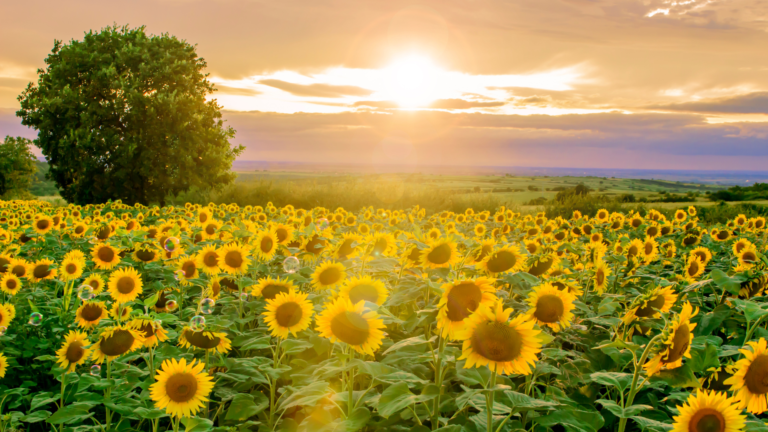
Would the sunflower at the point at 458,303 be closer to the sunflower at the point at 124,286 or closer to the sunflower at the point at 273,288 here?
the sunflower at the point at 273,288

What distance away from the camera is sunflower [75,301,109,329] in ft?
11.1


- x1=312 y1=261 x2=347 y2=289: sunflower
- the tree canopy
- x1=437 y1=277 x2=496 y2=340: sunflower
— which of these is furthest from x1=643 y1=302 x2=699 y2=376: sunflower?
the tree canopy

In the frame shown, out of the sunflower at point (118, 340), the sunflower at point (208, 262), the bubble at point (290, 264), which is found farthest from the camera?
the sunflower at point (208, 262)

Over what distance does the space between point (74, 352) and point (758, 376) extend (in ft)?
12.9

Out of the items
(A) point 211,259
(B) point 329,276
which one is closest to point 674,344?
(B) point 329,276

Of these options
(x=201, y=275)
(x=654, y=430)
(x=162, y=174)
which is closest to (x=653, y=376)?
(x=654, y=430)

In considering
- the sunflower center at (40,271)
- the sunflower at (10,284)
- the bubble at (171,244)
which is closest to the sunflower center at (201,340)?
the bubble at (171,244)

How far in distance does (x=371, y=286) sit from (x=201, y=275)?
9.40 feet

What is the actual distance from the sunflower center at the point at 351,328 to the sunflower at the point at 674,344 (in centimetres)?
130

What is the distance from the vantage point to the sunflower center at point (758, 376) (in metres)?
1.87

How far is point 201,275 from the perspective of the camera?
4.71m

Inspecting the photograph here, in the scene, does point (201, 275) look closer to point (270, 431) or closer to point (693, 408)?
point (270, 431)

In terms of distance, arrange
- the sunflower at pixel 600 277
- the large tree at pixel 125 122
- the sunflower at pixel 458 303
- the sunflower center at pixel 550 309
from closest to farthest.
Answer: the sunflower at pixel 458 303
the sunflower center at pixel 550 309
the sunflower at pixel 600 277
the large tree at pixel 125 122

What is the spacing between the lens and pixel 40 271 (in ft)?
15.7
